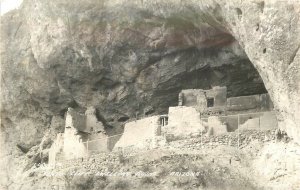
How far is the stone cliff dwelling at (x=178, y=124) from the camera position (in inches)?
853

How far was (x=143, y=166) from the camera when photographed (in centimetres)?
2092

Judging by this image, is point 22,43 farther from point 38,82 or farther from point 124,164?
point 124,164

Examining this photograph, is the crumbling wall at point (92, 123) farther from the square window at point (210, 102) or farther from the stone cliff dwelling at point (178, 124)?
the square window at point (210, 102)

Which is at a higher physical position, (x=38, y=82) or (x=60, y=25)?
(x=60, y=25)

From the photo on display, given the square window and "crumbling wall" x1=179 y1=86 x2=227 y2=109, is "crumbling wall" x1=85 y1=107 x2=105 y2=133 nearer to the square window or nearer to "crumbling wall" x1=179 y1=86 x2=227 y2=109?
"crumbling wall" x1=179 y1=86 x2=227 y2=109

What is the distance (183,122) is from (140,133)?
6.14 feet

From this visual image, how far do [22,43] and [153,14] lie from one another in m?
6.68

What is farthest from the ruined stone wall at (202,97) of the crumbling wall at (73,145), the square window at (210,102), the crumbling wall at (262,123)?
the crumbling wall at (73,145)

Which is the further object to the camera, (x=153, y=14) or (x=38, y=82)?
(x=38, y=82)

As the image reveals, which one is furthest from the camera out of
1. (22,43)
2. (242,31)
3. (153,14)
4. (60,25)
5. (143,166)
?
(22,43)

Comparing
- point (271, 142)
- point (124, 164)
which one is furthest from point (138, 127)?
point (271, 142)

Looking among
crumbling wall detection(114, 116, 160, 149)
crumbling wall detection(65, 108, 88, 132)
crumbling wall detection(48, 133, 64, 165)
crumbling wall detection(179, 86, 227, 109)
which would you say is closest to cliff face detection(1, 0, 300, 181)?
crumbling wall detection(65, 108, 88, 132)

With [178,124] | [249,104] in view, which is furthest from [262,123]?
[178,124]

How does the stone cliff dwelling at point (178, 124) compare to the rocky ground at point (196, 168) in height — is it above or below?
above
